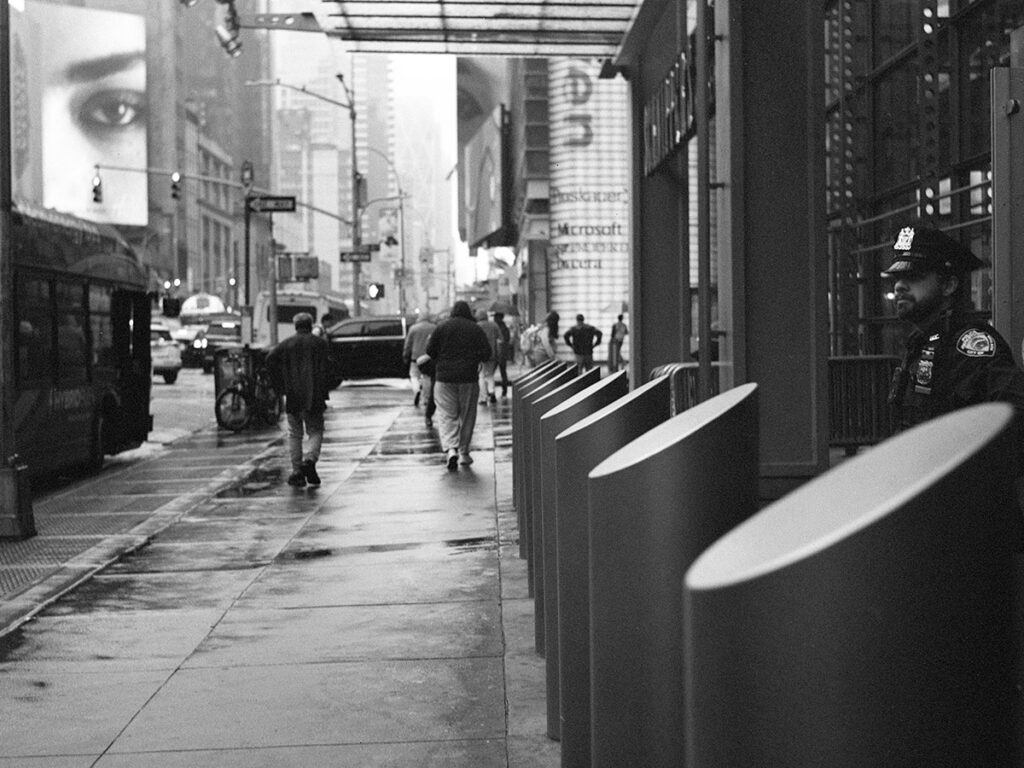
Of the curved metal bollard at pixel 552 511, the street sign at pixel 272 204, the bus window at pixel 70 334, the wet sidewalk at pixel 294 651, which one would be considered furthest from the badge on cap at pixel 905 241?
the street sign at pixel 272 204

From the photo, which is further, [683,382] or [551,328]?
[551,328]

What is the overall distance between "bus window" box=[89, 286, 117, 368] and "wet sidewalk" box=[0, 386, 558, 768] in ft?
18.2

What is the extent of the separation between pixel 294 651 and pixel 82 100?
452 ft

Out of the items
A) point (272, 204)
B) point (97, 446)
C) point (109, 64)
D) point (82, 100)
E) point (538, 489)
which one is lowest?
point (97, 446)

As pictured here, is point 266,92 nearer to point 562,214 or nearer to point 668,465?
point 562,214

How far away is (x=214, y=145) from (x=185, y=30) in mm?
13839

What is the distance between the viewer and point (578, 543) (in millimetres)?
4949

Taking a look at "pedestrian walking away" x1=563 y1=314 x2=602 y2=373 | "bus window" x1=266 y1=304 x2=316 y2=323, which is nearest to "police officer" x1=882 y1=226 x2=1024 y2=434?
"pedestrian walking away" x1=563 y1=314 x2=602 y2=373

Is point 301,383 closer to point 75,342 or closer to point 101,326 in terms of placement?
point 75,342

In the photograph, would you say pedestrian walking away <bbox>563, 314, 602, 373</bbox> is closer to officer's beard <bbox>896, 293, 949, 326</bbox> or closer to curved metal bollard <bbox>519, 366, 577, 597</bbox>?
curved metal bollard <bbox>519, 366, 577, 597</bbox>

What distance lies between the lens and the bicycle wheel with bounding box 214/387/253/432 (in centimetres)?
2556

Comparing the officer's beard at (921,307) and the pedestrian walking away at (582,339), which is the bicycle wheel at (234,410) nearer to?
the pedestrian walking away at (582,339)

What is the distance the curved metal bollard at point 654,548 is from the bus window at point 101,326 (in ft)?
51.5

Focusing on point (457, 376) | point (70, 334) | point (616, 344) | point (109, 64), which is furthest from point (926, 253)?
point (109, 64)
